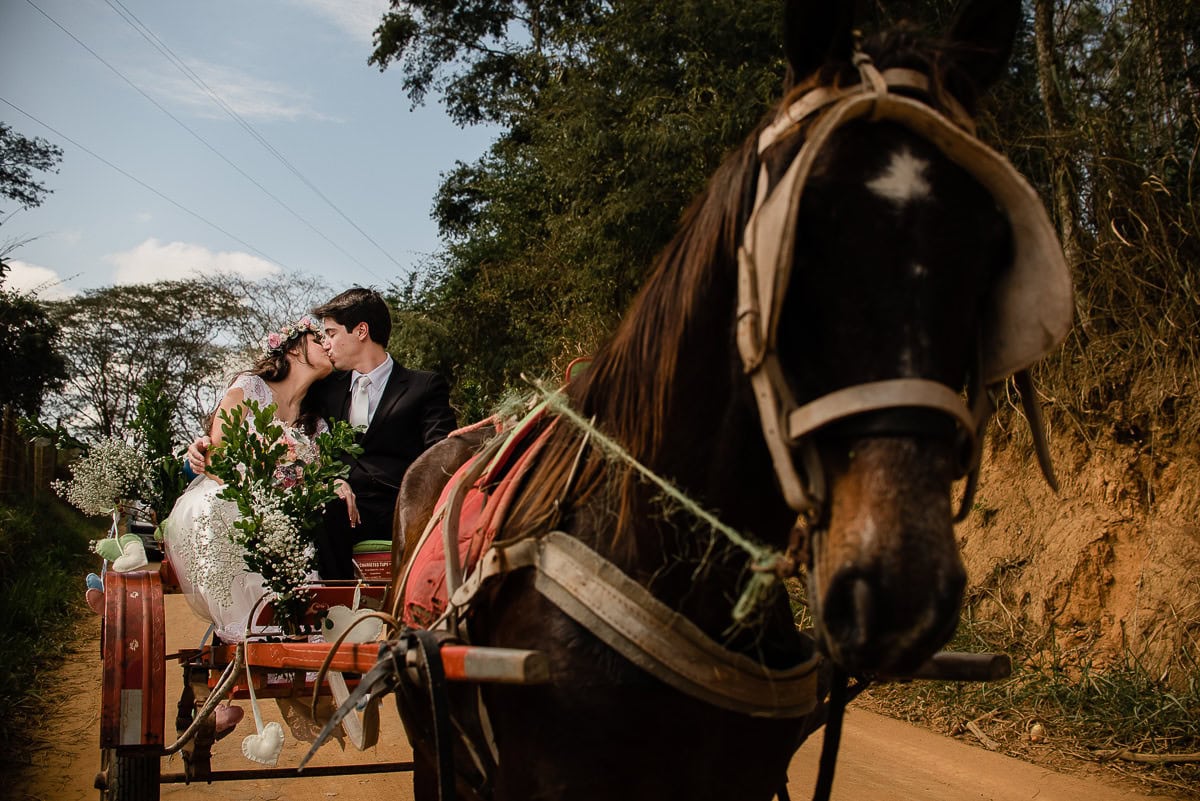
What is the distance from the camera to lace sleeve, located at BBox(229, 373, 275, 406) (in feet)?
11.2

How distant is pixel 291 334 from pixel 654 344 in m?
2.49

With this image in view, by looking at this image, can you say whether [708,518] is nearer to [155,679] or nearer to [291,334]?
[155,679]

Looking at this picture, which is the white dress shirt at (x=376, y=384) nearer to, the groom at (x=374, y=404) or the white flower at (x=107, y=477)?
the groom at (x=374, y=404)

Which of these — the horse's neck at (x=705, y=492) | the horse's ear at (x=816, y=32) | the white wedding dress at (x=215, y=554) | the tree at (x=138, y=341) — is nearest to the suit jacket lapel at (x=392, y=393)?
the white wedding dress at (x=215, y=554)

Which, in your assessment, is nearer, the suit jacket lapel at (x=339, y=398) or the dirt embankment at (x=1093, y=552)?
the suit jacket lapel at (x=339, y=398)

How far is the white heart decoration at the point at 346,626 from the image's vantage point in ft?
8.61

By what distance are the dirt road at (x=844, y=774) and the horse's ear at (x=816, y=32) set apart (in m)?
3.56

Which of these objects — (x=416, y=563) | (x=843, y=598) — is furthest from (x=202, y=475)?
(x=843, y=598)

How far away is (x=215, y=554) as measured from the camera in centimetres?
294

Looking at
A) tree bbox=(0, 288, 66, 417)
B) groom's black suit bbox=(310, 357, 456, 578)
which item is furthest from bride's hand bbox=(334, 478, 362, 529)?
tree bbox=(0, 288, 66, 417)

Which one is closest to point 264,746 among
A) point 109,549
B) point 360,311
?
point 109,549

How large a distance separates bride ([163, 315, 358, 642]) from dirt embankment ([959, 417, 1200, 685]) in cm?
443

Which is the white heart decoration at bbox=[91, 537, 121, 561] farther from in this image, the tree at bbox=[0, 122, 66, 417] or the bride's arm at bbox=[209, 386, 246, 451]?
the tree at bbox=[0, 122, 66, 417]

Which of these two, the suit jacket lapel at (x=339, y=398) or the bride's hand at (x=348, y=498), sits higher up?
the suit jacket lapel at (x=339, y=398)
